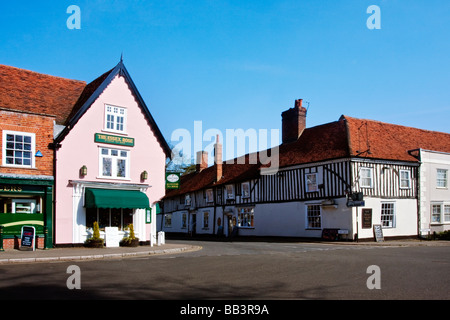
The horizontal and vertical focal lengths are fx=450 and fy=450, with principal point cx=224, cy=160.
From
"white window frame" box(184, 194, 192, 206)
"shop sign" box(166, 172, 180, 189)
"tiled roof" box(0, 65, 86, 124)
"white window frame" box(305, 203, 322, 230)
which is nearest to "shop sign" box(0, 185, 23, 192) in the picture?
"tiled roof" box(0, 65, 86, 124)

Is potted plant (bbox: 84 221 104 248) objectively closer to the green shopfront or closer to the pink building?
the pink building

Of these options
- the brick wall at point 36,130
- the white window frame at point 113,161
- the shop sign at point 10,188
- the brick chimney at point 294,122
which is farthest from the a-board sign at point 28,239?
the brick chimney at point 294,122

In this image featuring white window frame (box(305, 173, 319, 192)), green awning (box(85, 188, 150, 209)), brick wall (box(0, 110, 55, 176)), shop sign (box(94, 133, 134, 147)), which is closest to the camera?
brick wall (box(0, 110, 55, 176))

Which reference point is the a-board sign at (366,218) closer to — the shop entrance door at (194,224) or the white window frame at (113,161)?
the white window frame at (113,161)

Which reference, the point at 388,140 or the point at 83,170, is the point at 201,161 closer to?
the point at 388,140

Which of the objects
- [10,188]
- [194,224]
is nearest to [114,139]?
[10,188]

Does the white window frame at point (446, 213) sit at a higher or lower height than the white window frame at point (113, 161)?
lower

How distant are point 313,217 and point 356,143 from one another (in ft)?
18.8

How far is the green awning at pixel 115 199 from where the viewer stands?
20.4 meters

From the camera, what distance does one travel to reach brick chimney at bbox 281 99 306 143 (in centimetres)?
3497

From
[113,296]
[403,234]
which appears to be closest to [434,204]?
[403,234]

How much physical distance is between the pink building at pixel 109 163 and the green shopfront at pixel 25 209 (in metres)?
0.45

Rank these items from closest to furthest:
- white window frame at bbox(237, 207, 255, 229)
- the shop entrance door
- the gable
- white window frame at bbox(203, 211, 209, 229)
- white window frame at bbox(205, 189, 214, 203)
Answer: the gable < white window frame at bbox(237, 207, 255, 229) < white window frame at bbox(205, 189, 214, 203) < white window frame at bbox(203, 211, 209, 229) < the shop entrance door

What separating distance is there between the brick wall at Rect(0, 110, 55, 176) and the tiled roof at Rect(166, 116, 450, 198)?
673 inches
